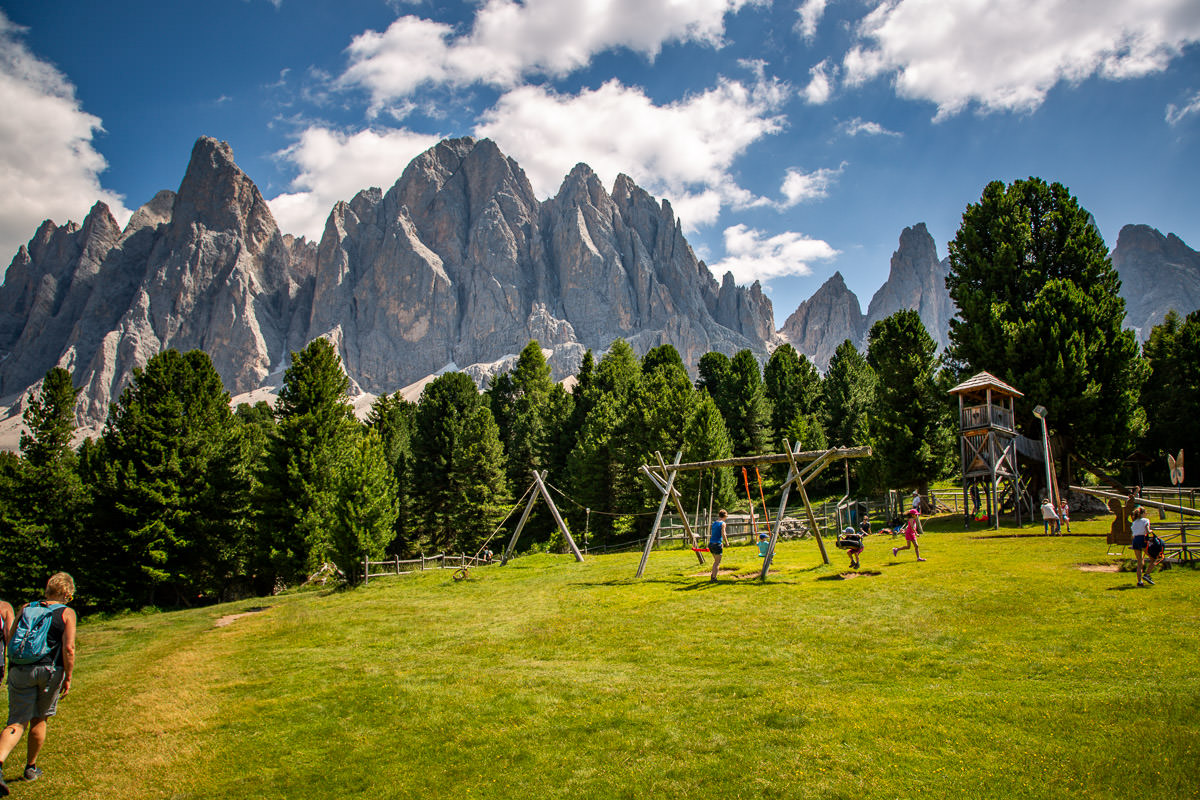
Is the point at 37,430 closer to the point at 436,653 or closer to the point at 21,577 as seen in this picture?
the point at 21,577

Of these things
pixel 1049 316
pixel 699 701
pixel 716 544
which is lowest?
pixel 699 701

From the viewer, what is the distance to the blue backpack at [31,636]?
718 centimetres

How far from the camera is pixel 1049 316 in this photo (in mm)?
31484

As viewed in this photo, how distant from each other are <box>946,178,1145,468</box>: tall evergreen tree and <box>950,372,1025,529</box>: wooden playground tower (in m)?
2.36

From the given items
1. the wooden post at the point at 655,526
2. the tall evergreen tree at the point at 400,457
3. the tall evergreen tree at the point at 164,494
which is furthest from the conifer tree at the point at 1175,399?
the tall evergreen tree at the point at 164,494

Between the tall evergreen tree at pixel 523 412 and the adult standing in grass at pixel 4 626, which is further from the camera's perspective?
the tall evergreen tree at pixel 523 412

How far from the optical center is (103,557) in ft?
103

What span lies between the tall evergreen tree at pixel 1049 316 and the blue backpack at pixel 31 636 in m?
36.1

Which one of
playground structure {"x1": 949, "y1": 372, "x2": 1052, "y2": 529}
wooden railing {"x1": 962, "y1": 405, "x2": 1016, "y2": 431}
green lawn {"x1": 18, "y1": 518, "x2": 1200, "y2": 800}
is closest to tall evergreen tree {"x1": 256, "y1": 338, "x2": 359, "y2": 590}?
green lawn {"x1": 18, "y1": 518, "x2": 1200, "y2": 800}

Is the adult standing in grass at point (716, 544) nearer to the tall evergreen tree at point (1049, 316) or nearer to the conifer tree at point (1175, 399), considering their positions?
the tall evergreen tree at point (1049, 316)

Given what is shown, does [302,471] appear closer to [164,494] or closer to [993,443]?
[164,494]

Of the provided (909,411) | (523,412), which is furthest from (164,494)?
(909,411)

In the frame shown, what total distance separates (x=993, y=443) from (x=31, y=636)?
1308 inches

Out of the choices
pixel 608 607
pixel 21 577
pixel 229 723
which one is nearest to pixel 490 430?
pixel 21 577
